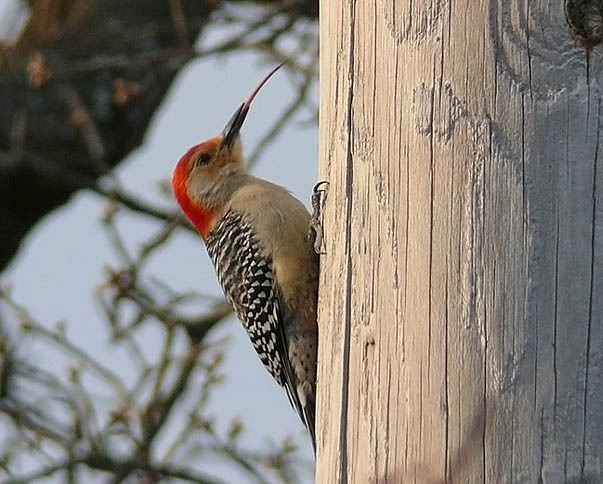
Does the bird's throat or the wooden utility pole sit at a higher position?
the bird's throat

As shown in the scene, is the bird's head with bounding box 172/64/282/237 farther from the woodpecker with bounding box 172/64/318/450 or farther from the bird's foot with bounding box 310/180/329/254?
the bird's foot with bounding box 310/180/329/254

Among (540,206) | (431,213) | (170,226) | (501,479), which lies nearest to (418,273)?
(431,213)

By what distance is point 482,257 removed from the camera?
7.77 feet

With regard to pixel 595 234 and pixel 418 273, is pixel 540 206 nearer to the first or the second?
pixel 595 234

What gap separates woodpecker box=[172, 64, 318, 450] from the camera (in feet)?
14.0

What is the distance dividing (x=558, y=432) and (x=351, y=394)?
0.51 metres

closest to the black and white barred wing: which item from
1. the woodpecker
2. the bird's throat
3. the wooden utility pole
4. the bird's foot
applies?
the woodpecker

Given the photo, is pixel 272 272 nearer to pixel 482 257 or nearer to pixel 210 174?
pixel 210 174

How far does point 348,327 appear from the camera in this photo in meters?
2.69

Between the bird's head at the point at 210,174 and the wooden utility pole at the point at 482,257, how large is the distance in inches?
101

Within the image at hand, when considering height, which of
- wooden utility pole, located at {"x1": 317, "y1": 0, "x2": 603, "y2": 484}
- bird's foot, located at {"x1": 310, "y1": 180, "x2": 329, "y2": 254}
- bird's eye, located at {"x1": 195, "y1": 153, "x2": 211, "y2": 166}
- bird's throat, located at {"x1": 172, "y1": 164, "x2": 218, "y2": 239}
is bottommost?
wooden utility pole, located at {"x1": 317, "y1": 0, "x2": 603, "y2": 484}

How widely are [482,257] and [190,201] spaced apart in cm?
294

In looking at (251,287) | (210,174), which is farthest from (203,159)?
(251,287)

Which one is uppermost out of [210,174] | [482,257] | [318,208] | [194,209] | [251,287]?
[210,174]
